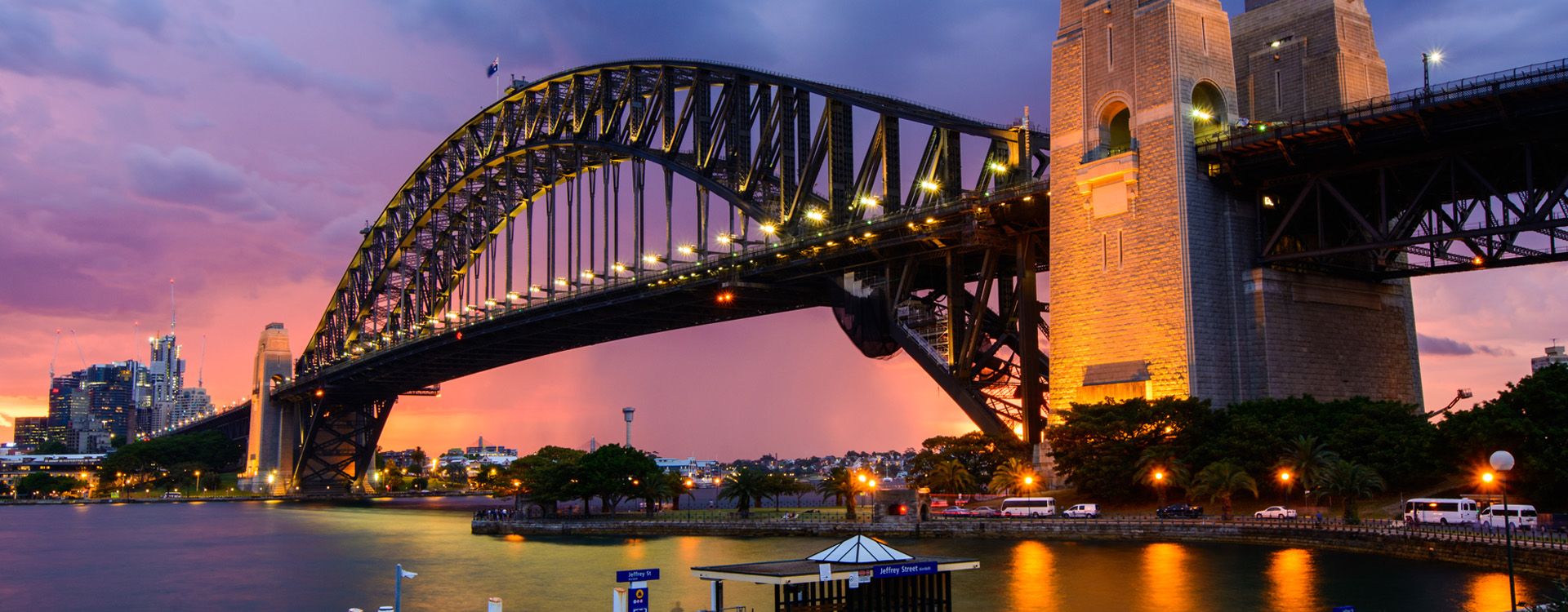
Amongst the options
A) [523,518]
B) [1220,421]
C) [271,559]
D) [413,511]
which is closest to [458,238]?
[413,511]

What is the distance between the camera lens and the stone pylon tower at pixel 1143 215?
61.1m

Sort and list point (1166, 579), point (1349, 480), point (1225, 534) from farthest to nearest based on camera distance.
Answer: point (1225, 534) < point (1349, 480) < point (1166, 579)

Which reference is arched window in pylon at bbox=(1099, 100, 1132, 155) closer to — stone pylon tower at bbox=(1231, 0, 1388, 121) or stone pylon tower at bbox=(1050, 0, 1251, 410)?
stone pylon tower at bbox=(1050, 0, 1251, 410)

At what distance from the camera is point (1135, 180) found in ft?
208

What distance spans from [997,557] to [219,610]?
99.3ft

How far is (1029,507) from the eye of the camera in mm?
63562

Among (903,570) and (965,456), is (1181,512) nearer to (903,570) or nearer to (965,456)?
(965,456)

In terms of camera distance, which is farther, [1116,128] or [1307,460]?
[1116,128]

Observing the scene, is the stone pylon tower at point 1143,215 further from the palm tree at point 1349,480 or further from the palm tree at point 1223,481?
the palm tree at point 1349,480

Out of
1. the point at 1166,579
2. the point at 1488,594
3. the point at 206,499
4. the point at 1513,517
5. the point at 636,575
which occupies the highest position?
the point at 206,499

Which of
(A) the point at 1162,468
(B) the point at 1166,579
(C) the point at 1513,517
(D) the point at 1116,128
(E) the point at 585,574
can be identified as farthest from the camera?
(D) the point at 1116,128

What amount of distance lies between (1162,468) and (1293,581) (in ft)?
53.1

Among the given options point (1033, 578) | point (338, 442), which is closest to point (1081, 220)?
point (1033, 578)

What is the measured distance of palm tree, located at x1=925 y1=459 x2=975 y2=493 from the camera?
7419cm
